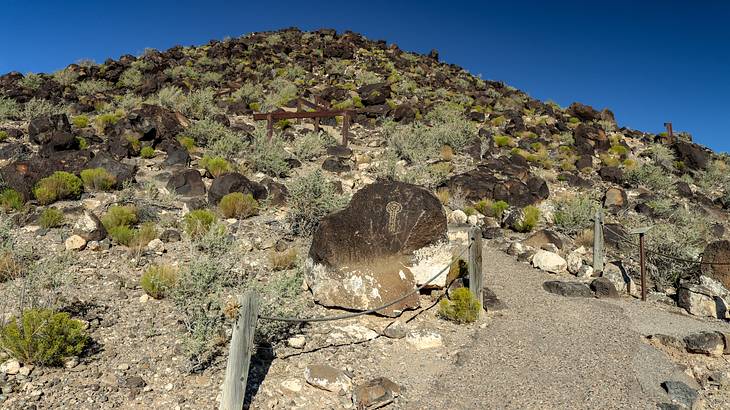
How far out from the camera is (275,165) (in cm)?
1356

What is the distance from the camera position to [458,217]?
36.1 ft

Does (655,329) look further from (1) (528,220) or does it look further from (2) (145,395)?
(2) (145,395)

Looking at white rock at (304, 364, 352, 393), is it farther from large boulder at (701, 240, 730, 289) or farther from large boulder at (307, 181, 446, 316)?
large boulder at (701, 240, 730, 289)

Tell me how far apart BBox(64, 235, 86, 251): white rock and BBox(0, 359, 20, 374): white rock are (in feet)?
11.1

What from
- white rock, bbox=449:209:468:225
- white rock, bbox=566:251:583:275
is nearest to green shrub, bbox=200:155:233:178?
white rock, bbox=449:209:468:225

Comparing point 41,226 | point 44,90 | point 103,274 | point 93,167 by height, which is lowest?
point 103,274

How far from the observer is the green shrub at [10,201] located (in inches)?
336

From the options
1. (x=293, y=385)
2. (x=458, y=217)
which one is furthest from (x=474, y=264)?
(x=458, y=217)

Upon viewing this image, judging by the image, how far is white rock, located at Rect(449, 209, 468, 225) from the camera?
10898 millimetres

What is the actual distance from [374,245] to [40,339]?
395 cm

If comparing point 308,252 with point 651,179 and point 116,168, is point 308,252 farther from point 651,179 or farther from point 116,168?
point 651,179

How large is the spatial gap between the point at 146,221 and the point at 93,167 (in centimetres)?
403

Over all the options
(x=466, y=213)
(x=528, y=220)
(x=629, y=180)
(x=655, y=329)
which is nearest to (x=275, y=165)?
(x=466, y=213)

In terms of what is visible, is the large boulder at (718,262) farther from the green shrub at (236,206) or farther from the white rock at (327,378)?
the green shrub at (236,206)
